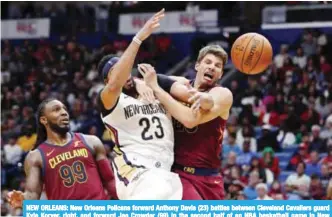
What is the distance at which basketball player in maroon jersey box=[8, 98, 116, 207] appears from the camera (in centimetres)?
737

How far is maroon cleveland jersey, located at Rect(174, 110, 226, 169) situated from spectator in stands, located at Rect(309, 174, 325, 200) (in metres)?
6.34

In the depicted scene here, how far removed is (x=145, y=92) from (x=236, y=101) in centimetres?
1101

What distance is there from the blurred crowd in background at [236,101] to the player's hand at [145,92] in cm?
481

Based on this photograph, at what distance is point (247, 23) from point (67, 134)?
40.7 ft

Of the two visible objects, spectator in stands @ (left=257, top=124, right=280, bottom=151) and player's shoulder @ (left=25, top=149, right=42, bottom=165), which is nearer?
player's shoulder @ (left=25, top=149, right=42, bottom=165)

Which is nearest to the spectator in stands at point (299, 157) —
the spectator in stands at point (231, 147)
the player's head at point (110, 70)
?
the spectator in stands at point (231, 147)

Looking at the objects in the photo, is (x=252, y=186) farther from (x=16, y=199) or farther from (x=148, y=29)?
(x=148, y=29)

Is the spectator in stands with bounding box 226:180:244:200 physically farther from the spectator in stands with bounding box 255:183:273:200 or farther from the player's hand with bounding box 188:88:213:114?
the player's hand with bounding box 188:88:213:114

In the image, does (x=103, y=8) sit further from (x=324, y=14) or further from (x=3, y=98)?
(x=324, y=14)

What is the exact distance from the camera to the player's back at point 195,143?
6.45 metres

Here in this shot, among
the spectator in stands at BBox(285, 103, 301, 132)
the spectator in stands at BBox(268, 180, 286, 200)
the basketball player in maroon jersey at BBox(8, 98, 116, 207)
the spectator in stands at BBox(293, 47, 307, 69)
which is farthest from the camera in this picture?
the spectator in stands at BBox(293, 47, 307, 69)

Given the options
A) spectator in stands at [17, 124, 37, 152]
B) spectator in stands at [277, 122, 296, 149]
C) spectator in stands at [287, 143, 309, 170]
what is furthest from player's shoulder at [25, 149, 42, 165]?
spectator in stands at [17, 124, 37, 152]

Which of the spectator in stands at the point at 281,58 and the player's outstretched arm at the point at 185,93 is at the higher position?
the player's outstretched arm at the point at 185,93

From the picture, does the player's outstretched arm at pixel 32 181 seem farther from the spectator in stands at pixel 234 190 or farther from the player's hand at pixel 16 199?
the spectator in stands at pixel 234 190
